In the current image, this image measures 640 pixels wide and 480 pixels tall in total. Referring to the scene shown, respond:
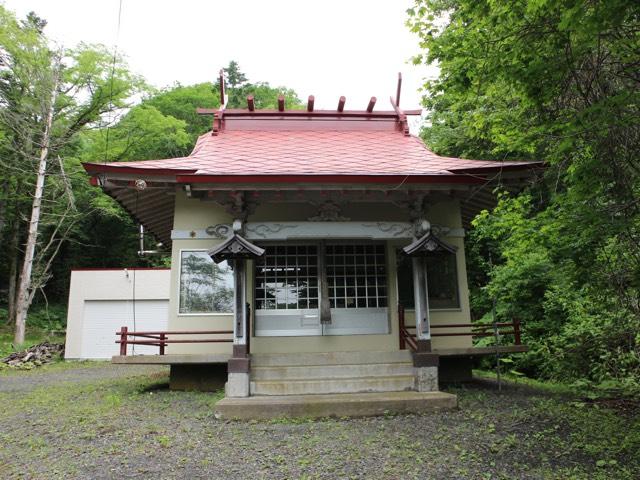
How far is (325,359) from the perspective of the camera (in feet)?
23.9

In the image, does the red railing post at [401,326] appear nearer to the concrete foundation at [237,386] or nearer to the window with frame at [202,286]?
the concrete foundation at [237,386]

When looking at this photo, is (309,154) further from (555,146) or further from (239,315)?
(555,146)

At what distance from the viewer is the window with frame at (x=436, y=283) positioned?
831 cm

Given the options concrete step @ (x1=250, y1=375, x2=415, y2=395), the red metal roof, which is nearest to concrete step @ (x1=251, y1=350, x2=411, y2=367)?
concrete step @ (x1=250, y1=375, x2=415, y2=395)

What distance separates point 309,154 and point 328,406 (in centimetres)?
455

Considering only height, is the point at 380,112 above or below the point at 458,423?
above

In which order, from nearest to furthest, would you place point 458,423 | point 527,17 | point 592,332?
1. point 527,17
2. point 458,423
3. point 592,332

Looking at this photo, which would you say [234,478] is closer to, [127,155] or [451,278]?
[451,278]

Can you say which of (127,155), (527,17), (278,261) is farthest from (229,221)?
(127,155)

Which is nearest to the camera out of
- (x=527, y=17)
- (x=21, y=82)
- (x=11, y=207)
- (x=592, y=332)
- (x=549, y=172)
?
(x=527, y=17)

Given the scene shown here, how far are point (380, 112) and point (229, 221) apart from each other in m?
4.44

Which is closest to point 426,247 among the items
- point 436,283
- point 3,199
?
point 436,283

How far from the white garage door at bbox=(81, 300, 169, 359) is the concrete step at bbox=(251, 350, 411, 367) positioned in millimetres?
10310

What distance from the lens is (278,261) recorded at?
8.30 meters
